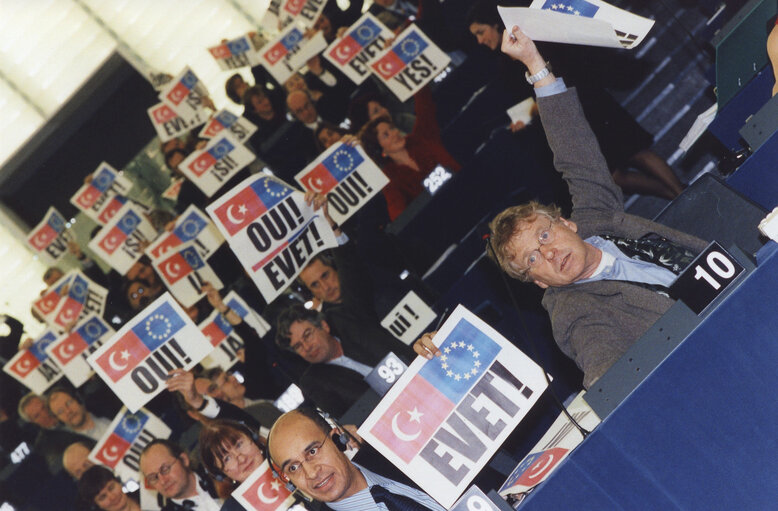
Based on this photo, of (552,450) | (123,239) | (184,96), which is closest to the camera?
(552,450)

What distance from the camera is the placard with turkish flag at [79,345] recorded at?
676 cm

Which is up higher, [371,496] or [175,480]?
[175,480]

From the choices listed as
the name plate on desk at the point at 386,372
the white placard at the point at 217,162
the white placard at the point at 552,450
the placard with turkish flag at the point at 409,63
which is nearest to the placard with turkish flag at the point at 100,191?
the white placard at the point at 217,162

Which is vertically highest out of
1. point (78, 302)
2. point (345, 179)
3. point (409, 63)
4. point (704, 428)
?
point (78, 302)

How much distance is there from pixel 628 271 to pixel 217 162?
5.16 m

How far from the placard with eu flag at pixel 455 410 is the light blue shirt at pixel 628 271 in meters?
0.44

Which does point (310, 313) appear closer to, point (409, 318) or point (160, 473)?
point (409, 318)

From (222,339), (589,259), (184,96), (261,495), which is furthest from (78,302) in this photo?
(589,259)

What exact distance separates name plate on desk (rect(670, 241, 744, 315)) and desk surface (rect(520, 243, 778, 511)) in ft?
0.11

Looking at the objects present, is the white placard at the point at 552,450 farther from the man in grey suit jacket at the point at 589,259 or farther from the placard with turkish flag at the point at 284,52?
the placard with turkish flag at the point at 284,52

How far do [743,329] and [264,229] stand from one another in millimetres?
2992

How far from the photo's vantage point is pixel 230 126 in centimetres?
796

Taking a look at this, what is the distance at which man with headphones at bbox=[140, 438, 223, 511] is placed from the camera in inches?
181

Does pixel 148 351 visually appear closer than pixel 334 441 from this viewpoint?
No
